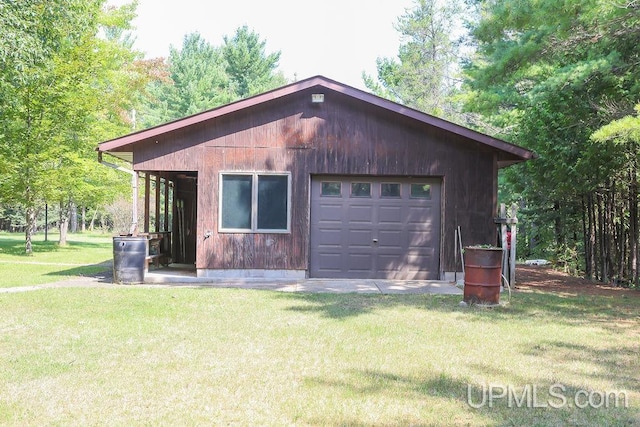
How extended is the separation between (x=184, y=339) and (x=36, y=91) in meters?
14.7

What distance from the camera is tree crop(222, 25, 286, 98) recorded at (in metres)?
39.9

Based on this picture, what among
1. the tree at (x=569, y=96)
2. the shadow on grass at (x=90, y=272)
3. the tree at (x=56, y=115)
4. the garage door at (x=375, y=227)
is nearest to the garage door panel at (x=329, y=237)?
the garage door at (x=375, y=227)

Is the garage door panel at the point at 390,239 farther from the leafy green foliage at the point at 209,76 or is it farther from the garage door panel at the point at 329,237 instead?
the leafy green foliage at the point at 209,76

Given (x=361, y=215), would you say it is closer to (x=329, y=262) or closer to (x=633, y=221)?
(x=329, y=262)

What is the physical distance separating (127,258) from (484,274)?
6.66 meters

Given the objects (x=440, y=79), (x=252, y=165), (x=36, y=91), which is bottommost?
(x=252, y=165)

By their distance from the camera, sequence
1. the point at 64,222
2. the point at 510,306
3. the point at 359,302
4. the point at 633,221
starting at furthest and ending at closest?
the point at 64,222
the point at 633,221
the point at 359,302
the point at 510,306

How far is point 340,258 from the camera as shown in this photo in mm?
12000

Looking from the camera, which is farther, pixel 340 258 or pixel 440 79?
pixel 440 79

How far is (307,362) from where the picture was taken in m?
5.13

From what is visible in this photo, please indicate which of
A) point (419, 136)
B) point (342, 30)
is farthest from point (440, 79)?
point (419, 136)

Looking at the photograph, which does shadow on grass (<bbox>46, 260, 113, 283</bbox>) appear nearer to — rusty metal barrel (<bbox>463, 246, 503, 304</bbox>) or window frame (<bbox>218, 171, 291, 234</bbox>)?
window frame (<bbox>218, 171, 291, 234</bbox>)

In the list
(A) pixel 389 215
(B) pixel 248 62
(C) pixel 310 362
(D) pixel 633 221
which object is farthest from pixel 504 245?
(B) pixel 248 62

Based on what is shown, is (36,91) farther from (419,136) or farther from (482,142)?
(482,142)
